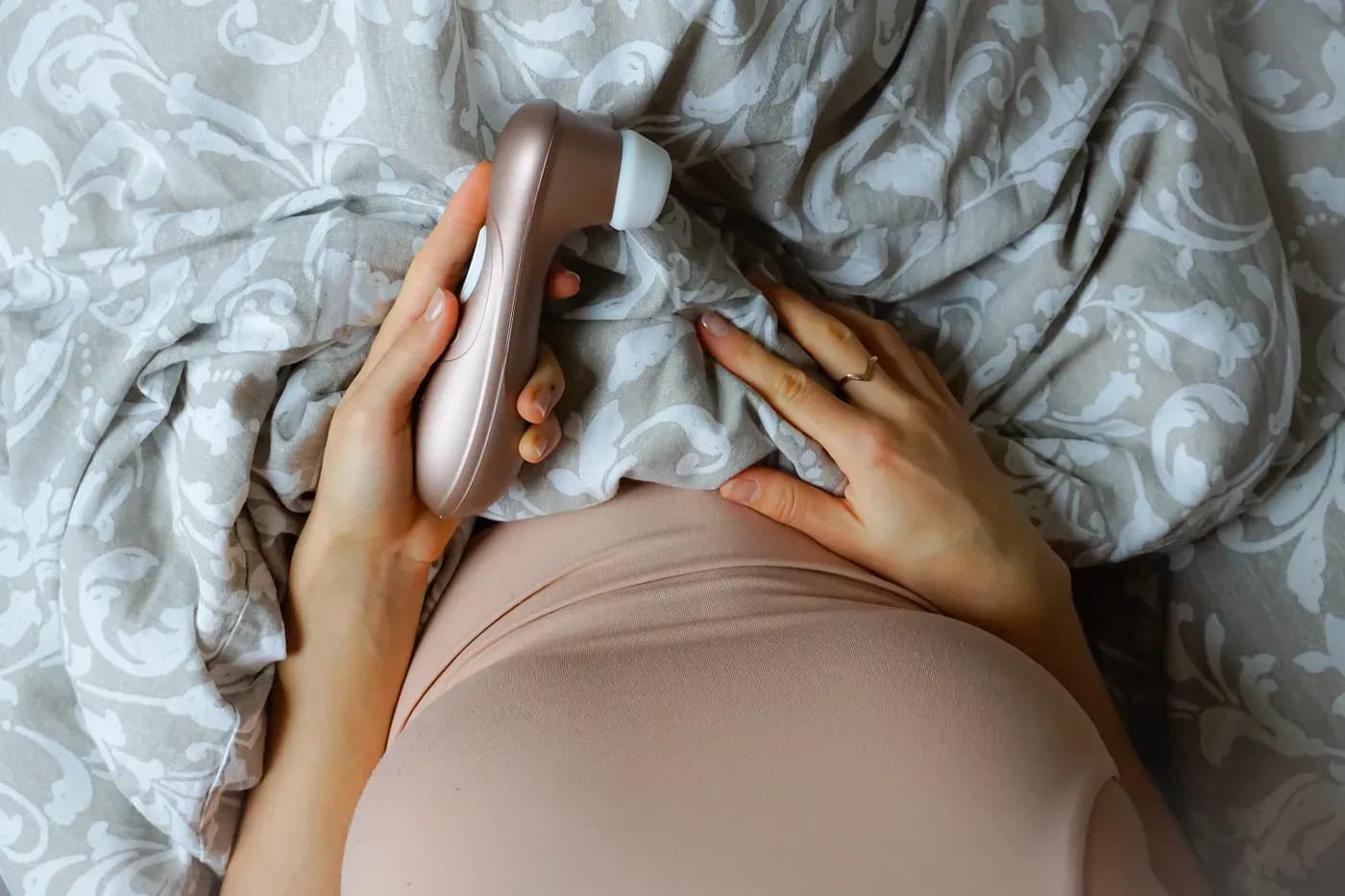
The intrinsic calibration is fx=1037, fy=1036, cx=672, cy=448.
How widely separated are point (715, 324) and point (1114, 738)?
423 mm

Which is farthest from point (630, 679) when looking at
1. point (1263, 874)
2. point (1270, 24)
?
point (1270, 24)

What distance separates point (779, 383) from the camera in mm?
645

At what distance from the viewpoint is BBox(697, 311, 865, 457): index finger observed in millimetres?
645

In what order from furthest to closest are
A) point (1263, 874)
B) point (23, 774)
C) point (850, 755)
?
point (1263, 874) → point (23, 774) → point (850, 755)

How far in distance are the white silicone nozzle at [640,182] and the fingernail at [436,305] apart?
107 mm

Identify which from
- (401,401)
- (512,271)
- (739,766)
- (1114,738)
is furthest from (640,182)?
(1114,738)

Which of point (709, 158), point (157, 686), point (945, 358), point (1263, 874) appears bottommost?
point (1263, 874)

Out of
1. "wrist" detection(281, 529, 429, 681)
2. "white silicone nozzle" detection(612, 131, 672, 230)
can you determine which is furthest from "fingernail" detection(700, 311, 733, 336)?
"wrist" detection(281, 529, 429, 681)

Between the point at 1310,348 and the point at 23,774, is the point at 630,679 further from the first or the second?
the point at 1310,348

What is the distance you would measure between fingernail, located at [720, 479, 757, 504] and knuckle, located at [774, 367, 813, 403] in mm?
56

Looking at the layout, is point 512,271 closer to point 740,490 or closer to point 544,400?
point 544,400

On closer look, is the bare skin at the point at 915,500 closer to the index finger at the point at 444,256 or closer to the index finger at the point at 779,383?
the index finger at the point at 779,383

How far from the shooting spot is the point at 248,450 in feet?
1.99

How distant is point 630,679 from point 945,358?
364mm
